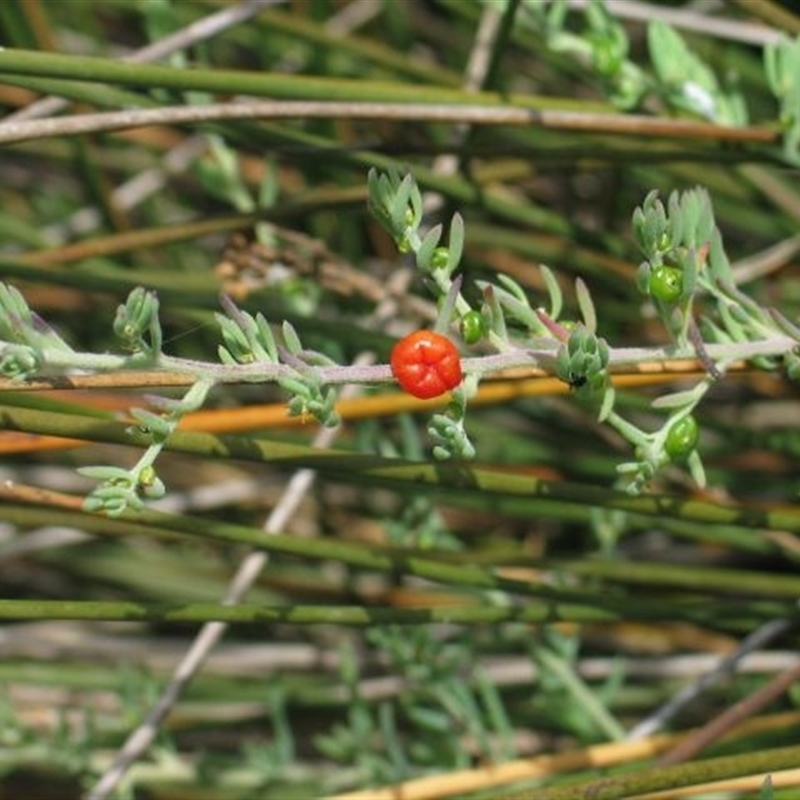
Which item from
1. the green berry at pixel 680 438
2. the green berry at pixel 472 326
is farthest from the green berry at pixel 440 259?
the green berry at pixel 680 438

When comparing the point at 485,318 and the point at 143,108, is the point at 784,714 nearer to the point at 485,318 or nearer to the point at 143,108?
the point at 485,318

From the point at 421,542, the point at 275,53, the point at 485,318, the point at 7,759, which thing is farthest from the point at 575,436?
the point at 485,318

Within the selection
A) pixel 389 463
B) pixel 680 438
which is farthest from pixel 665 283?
pixel 389 463

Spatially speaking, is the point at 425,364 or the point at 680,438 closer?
the point at 425,364

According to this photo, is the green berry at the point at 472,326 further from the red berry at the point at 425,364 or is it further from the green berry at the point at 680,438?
the green berry at the point at 680,438

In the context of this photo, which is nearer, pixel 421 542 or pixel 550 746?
pixel 421 542

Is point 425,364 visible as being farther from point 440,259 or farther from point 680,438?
point 680,438
